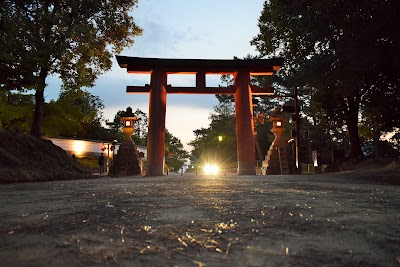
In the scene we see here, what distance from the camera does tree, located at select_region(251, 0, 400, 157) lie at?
11.2 m

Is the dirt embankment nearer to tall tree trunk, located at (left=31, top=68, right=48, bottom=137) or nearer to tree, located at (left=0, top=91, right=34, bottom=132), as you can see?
tall tree trunk, located at (left=31, top=68, right=48, bottom=137)

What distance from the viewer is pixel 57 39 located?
1143cm

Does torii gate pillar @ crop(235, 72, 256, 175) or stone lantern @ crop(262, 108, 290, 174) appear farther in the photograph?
stone lantern @ crop(262, 108, 290, 174)

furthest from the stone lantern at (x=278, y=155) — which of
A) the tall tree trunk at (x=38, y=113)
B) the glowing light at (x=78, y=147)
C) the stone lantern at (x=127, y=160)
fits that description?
the glowing light at (x=78, y=147)

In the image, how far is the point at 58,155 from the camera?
11.8m

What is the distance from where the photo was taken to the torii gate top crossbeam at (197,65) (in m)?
13.5

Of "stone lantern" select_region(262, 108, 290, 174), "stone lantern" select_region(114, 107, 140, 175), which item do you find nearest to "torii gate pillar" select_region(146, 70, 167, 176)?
"stone lantern" select_region(114, 107, 140, 175)

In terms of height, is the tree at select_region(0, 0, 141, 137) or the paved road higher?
the tree at select_region(0, 0, 141, 137)

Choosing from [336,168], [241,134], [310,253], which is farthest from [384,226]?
[336,168]

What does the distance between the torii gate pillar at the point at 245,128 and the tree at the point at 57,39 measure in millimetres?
6667

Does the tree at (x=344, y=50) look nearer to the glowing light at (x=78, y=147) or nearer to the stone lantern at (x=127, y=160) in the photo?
the stone lantern at (x=127, y=160)

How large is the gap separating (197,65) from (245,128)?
3749 millimetres

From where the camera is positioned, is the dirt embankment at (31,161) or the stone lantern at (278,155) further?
the stone lantern at (278,155)

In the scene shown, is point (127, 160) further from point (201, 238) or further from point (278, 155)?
point (201, 238)
